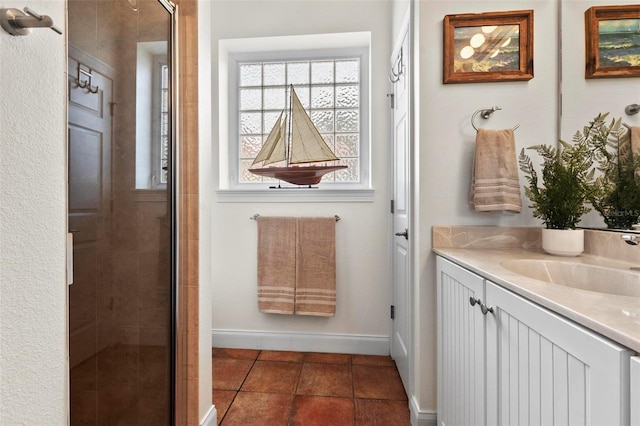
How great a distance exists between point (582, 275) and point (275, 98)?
7.17 ft

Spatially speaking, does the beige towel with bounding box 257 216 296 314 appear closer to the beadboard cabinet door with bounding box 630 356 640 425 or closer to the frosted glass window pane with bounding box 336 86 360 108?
A: the frosted glass window pane with bounding box 336 86 360 108

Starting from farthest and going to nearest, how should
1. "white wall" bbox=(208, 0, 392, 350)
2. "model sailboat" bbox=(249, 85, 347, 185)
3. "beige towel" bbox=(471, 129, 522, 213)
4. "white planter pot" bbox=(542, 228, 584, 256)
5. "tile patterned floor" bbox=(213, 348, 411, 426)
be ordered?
"white wall" bbox=(208, 0, 392, 350)
"model sailboat" bbox=(249, 85, 347, 185)
"tile patterned floor" bbox=(213, 348, 411, 426)
"beige towel" bbox=(471, 129, 522, 213)
"white planter pot" bbox=(542, 228, 584, 256)

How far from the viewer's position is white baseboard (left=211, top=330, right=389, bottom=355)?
2.31 m

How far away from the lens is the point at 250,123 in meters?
2.54

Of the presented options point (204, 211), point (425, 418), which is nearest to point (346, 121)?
point (204, 211)

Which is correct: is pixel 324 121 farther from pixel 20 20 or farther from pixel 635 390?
pixel 635 390

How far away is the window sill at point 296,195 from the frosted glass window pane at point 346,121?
0.50 m

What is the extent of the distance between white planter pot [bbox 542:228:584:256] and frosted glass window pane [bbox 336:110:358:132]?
154 cm

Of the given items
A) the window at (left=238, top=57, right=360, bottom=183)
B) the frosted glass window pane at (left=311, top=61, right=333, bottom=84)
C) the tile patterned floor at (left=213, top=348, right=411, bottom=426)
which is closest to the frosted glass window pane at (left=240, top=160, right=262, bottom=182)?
the window at (left=238, top=57, right=360, bottom=183)

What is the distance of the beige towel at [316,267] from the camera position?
2287 mm

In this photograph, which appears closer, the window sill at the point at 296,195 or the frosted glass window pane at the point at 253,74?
the window sill at the point at 296,195

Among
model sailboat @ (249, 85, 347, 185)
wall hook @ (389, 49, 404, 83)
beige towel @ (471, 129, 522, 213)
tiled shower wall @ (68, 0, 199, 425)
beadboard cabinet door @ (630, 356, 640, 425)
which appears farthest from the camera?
model sailboat @ (249, 85, 347, 185)

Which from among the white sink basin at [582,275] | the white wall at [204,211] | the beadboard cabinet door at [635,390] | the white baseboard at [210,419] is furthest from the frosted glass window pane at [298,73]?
the beadboard cabinet door at [635,390]

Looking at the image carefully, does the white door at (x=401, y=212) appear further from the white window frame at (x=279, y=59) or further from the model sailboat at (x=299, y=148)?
the model sailboat at (x=299, y=148)
